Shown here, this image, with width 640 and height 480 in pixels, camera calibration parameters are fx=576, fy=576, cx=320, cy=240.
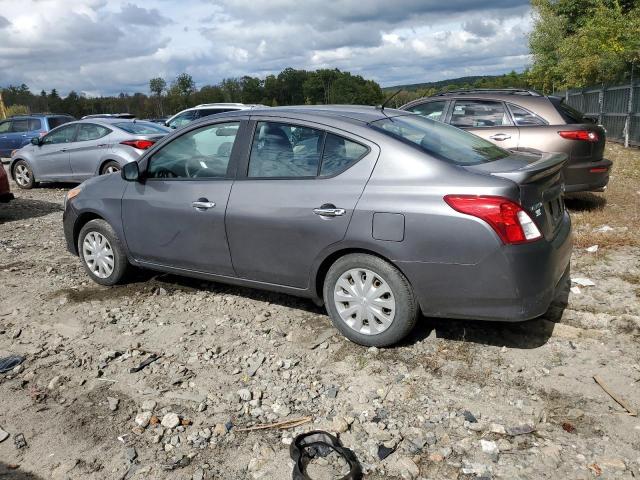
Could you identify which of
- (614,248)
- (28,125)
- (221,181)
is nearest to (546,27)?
(28,125)

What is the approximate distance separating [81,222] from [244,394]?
3.02 m

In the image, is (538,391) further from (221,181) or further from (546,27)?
(546,27)

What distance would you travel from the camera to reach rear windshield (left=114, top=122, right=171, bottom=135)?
11289 millimetres

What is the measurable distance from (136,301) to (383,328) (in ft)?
7.95

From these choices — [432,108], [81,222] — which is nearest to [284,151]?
[81,222]

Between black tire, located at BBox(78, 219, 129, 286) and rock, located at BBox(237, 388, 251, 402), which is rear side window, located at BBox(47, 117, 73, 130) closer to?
black tire, located at BBox(78, 219, 129, 286)

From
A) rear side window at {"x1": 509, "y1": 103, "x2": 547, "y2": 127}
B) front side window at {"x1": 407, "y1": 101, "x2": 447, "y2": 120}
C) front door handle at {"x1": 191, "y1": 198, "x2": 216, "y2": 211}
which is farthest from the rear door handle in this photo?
rear side window at {"x1": 509, "y1": 103, "x2": 547, "y2": 127}

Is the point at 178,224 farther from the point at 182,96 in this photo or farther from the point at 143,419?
the point at 182,96

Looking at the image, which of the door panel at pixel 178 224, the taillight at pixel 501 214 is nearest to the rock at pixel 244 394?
the door panel at pixel 178 224

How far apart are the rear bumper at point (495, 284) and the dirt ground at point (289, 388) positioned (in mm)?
418

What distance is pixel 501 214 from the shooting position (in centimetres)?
349

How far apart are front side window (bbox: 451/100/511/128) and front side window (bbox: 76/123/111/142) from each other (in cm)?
677

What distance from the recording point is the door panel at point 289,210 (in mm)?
3979

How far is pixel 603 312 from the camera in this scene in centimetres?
459
